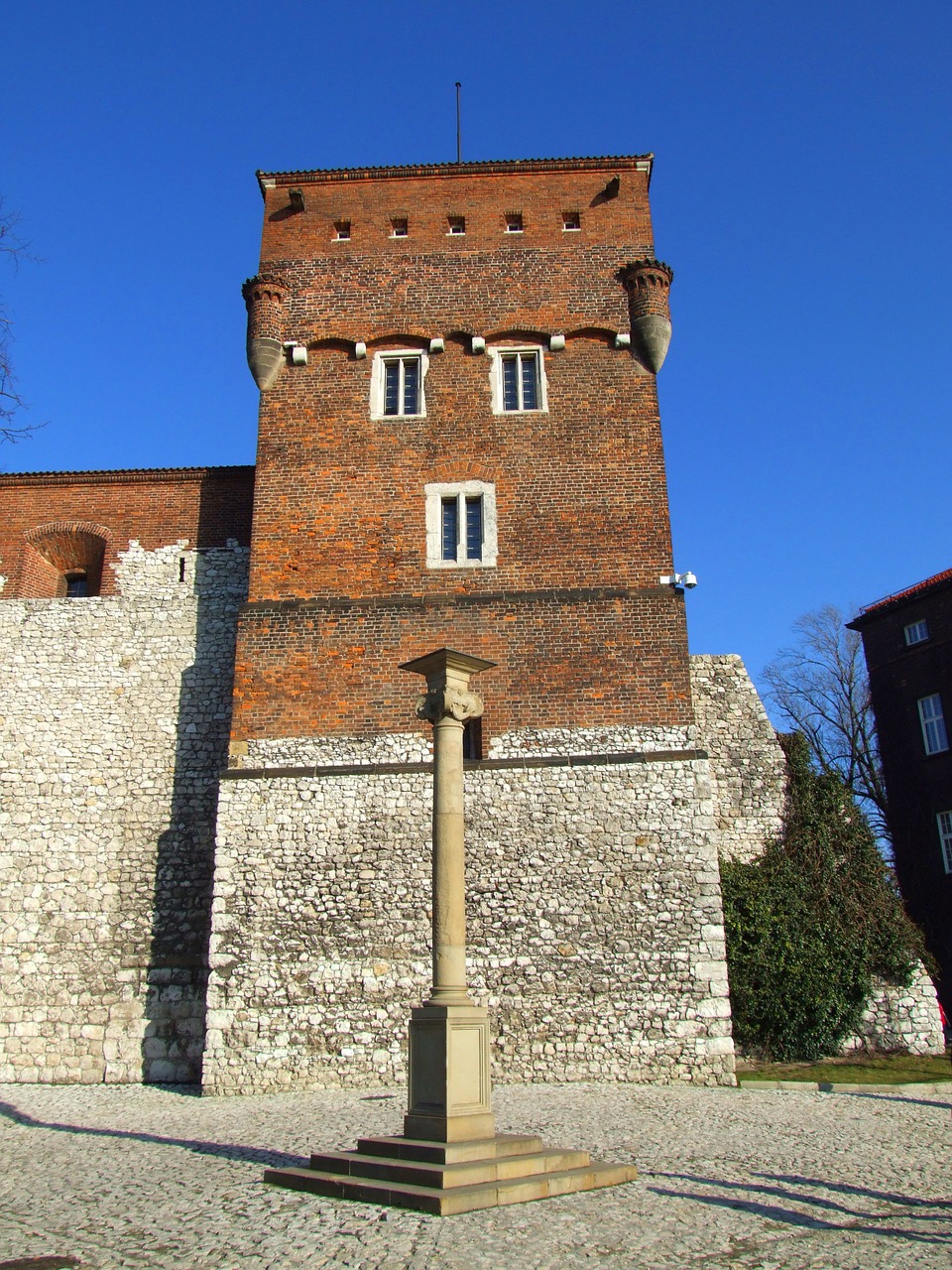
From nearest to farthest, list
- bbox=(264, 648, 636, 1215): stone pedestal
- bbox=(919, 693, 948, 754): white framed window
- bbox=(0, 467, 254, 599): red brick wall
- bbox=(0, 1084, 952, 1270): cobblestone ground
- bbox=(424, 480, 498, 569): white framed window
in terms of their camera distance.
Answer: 1. bbox=(0, 1084, 952, 1270): cobblestone ground
2. bbox=(264, 648, 636, 1215): stone pedestal
3. bbox=(424, 480, 498, 569): white framed window
4. bbox=(0, 467, 254, 599): red brick wall
5. bbox=(919, 693, 948, 754): white framed window

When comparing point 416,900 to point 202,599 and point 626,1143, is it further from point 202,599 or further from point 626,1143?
point 202,599

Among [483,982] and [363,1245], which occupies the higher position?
[483,982]

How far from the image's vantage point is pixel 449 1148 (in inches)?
281

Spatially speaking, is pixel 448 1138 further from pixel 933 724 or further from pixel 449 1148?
pixel 933 724

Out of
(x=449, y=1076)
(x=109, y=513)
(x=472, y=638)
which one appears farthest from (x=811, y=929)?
(x=109, y=513)

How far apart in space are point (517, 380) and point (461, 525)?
3.08 meters

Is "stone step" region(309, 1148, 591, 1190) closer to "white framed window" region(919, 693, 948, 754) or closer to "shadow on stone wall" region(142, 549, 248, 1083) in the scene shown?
"shadow on stone wall" region(142, 549, 248, 1083)

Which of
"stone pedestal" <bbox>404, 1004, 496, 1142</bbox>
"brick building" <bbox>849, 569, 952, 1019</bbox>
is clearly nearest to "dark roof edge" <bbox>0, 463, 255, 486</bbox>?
"stone pedestal" <bbox>404, 1004, 496, 1142</bbox>

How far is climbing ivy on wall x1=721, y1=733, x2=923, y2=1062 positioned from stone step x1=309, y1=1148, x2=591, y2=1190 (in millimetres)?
8165

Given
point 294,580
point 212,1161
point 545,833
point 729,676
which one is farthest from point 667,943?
point 294,580

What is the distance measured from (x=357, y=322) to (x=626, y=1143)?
14.3 m

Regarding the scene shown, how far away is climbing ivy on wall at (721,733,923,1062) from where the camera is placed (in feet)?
48.8

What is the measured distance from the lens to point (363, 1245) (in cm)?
578

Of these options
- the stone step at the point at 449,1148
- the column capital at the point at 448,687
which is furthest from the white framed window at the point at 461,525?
the stone step at the point at 449,1148
